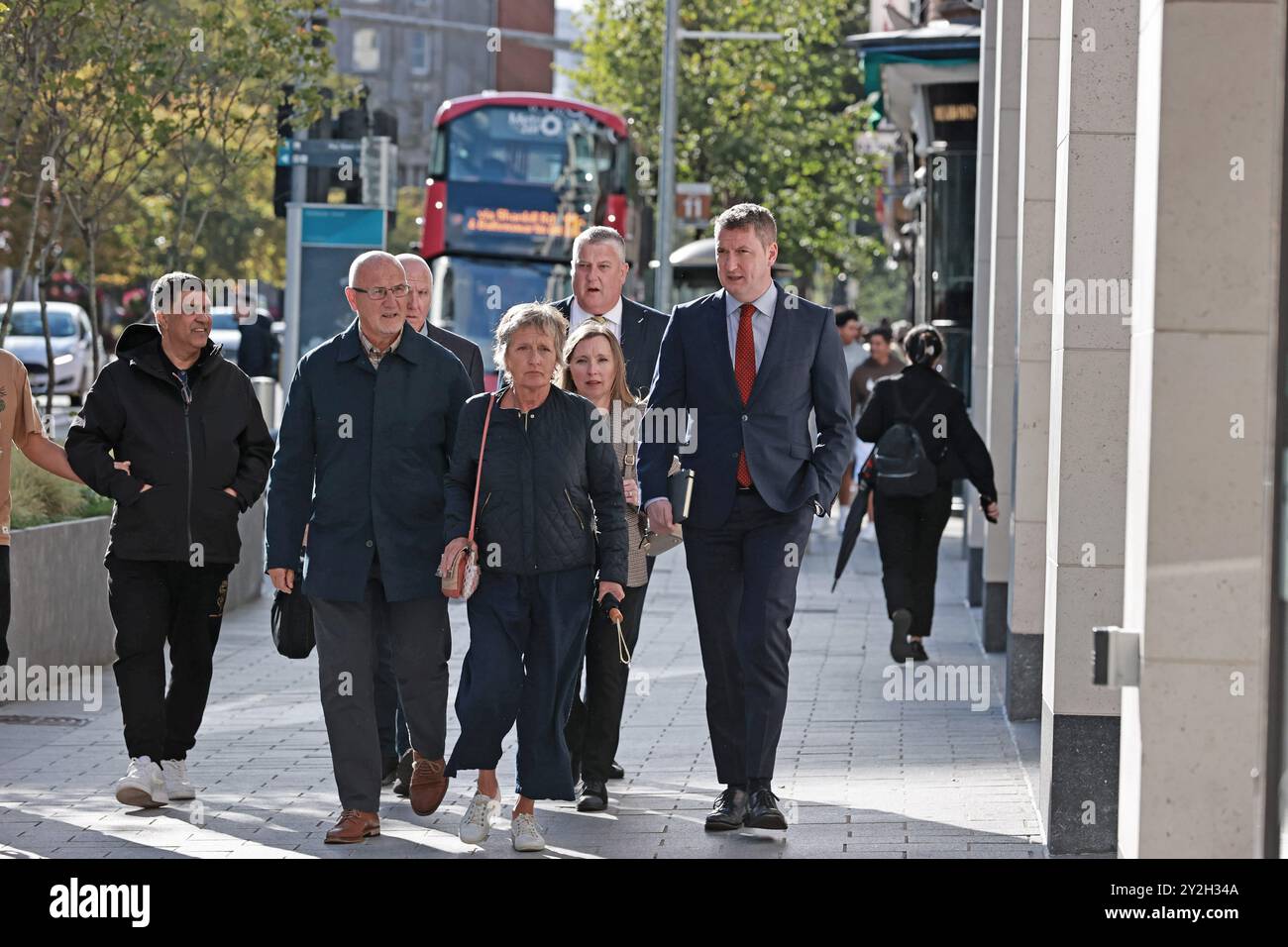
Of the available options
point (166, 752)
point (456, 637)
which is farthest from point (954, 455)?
point (166, 752)

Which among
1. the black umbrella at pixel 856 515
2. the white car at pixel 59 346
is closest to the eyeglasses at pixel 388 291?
the black umbrella at pixel 856 515

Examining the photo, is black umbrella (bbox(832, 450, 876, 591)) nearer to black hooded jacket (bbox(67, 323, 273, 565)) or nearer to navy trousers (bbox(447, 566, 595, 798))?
black hooded jacket (bbox(67, 323, 273, 565))

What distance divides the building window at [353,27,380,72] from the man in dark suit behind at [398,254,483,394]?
291ft

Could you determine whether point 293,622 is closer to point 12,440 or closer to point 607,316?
point 12,440

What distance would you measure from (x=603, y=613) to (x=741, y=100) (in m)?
34.6

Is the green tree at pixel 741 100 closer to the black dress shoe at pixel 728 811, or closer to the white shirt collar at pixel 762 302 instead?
the white shirt collar at pixel 762 302

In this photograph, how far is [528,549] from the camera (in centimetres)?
716

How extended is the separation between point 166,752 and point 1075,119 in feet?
12.7

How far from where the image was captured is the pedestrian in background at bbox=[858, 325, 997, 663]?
1239cm

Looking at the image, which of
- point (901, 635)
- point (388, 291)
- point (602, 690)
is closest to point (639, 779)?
point (602, 690)

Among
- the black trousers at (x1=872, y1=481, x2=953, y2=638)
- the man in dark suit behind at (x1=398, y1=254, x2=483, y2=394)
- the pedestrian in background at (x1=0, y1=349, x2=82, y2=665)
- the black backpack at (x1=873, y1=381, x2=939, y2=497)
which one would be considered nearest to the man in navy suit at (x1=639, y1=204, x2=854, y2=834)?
the man in dark suit behind at (x1=398, y1=254, x2=483, y2=394)

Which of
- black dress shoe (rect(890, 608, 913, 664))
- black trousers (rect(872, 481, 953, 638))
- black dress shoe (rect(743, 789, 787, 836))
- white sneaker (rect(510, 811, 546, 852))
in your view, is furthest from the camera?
black trousers (rect(872, 481, 953, 638))
